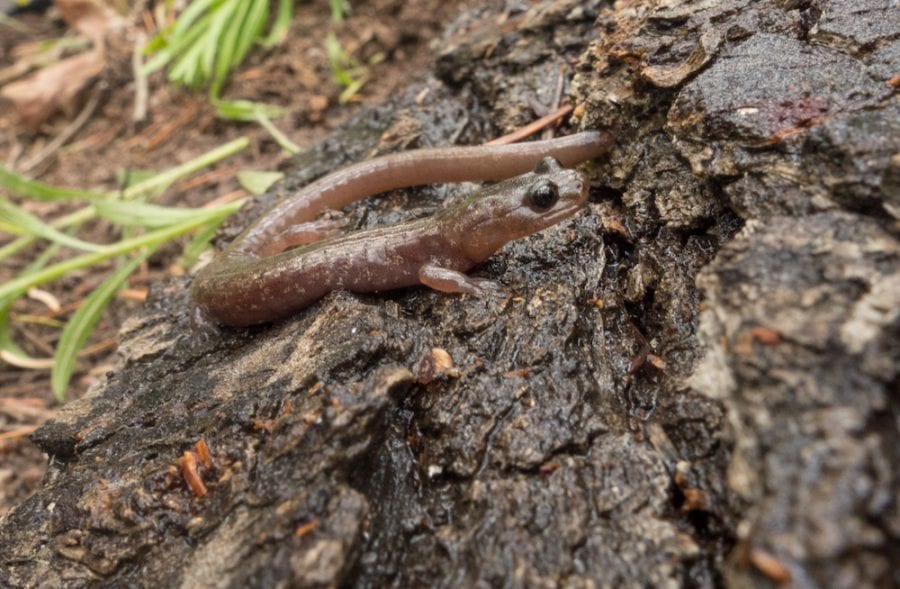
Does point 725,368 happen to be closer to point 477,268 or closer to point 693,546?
point 693,546

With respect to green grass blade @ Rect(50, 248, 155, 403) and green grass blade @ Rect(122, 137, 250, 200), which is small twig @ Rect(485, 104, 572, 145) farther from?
green grass blade @ Rect(122, 137, 250, 200)

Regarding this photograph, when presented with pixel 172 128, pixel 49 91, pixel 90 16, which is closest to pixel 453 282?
pixel 172 128

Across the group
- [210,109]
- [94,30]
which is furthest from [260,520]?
[94,30]

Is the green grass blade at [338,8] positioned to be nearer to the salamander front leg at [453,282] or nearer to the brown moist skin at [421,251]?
the brown moist skin at [421,251]

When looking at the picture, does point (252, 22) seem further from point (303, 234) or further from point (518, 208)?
point (518, 208)

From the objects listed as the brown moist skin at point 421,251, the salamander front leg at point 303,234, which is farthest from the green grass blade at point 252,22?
the brown moist skin at point 421,251
